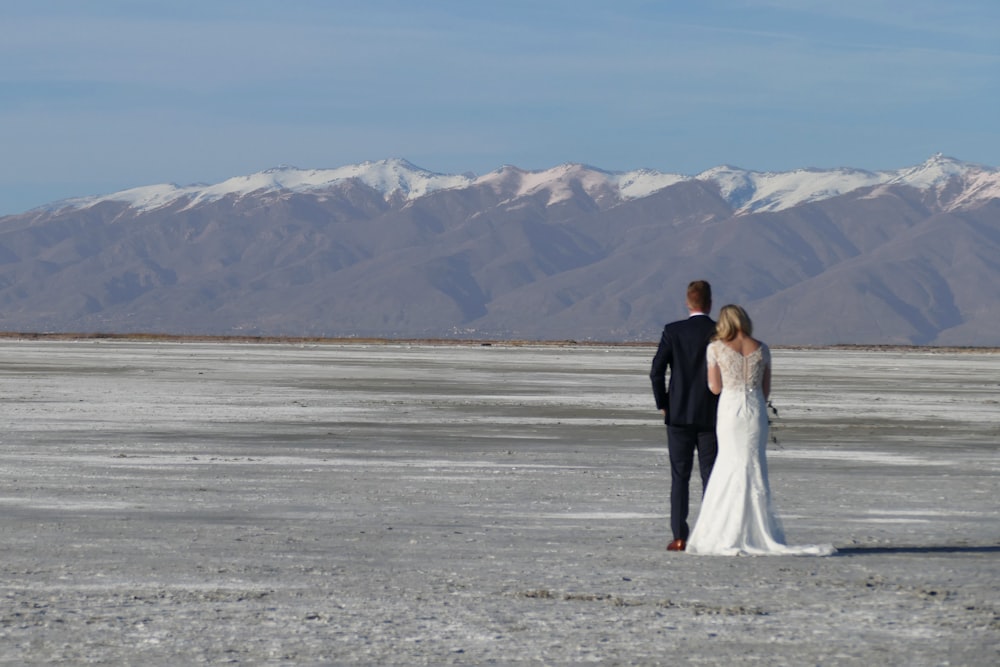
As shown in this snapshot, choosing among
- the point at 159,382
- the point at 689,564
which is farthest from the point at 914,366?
the point at 689,564

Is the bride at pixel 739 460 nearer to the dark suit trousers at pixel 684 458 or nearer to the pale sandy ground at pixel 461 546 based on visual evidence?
the dark suit trousers at pixel 684 458

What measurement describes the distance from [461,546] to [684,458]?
1938 millimetres

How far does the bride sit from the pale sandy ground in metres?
0.32

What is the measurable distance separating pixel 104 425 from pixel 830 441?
11818 mm

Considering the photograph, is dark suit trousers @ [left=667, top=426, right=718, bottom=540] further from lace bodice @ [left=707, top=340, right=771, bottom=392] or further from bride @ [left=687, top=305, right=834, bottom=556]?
lace bodice @ [left=707, top=340, right=771, bottom=392]

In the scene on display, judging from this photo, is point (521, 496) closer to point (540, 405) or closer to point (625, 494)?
point (625, 494)

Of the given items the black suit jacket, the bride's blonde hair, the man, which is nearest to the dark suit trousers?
the man

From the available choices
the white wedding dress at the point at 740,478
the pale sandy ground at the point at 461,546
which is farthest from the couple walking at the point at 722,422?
the pale sandy ground at the point at 461,546

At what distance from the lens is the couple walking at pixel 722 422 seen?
525 inches

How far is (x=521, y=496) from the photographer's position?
17688 millimetres

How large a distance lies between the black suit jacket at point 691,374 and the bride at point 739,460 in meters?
0.21

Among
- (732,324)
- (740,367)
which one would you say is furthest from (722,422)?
(732,324)

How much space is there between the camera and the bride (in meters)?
13.3

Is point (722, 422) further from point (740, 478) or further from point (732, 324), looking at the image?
point (732, 324)
